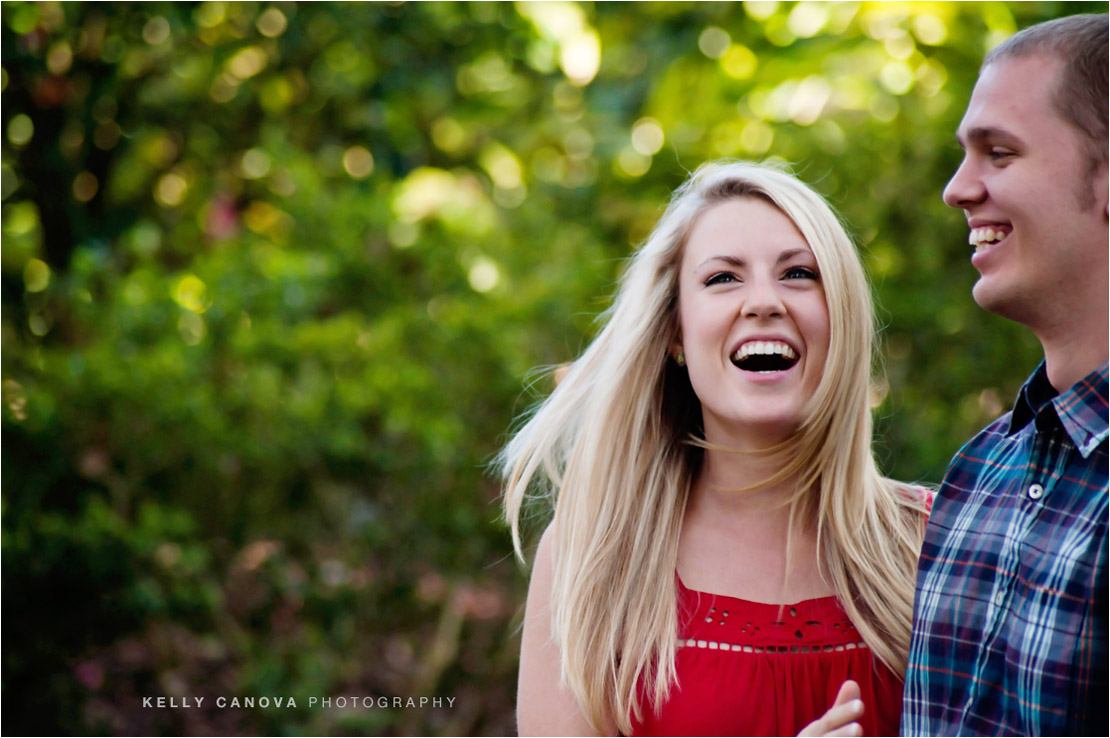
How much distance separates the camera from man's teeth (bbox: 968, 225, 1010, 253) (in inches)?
65.2

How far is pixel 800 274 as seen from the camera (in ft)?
7.24

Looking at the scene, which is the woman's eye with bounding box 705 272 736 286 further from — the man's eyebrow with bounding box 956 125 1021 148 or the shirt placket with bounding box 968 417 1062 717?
the shirt placket with bounding box 968 417 1062 717

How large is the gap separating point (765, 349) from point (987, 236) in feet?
1.86

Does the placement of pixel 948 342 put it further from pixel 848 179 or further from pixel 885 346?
pixel 848 179

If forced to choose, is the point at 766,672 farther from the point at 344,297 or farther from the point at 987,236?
the point at 344,297

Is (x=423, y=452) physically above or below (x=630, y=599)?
above

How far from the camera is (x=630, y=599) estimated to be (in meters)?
2.22

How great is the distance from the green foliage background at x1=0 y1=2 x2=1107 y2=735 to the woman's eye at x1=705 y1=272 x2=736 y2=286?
1.23 metres

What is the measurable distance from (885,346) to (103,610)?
10.4ft

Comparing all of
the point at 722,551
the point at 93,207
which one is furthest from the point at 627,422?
the point at 93,207

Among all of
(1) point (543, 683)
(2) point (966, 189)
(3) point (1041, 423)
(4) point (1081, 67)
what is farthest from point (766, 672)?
(4) point (1081, 67)

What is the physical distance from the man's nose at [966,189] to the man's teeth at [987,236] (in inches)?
1.9

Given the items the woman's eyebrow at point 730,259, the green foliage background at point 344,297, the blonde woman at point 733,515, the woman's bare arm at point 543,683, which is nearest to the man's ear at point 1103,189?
the blonde woman at point 733,515

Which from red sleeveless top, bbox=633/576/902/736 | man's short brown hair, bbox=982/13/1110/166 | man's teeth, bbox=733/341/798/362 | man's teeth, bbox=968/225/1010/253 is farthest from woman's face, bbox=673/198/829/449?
man's short brown hair, bbox=982/13/1110/166
